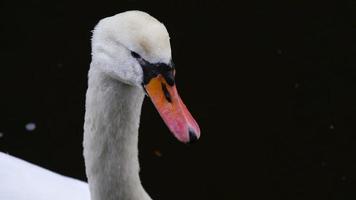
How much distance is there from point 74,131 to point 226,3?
1882 mm

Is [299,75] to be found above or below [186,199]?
above

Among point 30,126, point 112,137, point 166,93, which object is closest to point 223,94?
point 30,126

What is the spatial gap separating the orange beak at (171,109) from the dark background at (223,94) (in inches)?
81.6

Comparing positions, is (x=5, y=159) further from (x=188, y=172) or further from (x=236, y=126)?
(x=236, y=126)

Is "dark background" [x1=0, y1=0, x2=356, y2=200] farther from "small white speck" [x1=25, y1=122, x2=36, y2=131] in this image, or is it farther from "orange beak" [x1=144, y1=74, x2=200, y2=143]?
"orange beak" [x1=144, y1=74, x2=200, y2=143]

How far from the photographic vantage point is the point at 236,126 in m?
4.46

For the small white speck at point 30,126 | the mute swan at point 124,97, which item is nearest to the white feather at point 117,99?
the mute swan at point 124,97

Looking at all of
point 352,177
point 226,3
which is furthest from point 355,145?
point 226,3

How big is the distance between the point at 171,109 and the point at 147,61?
16 centimetres

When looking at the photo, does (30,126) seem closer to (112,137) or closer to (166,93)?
(112,137)

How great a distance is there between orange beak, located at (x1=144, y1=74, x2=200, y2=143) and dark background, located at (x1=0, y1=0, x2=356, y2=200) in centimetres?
207

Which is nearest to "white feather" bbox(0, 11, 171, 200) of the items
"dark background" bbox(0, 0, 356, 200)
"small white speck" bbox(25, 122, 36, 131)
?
"dark background" bbox(0, 0, 356, 200)

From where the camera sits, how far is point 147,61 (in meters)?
1.94

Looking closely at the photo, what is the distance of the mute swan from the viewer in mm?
1943
